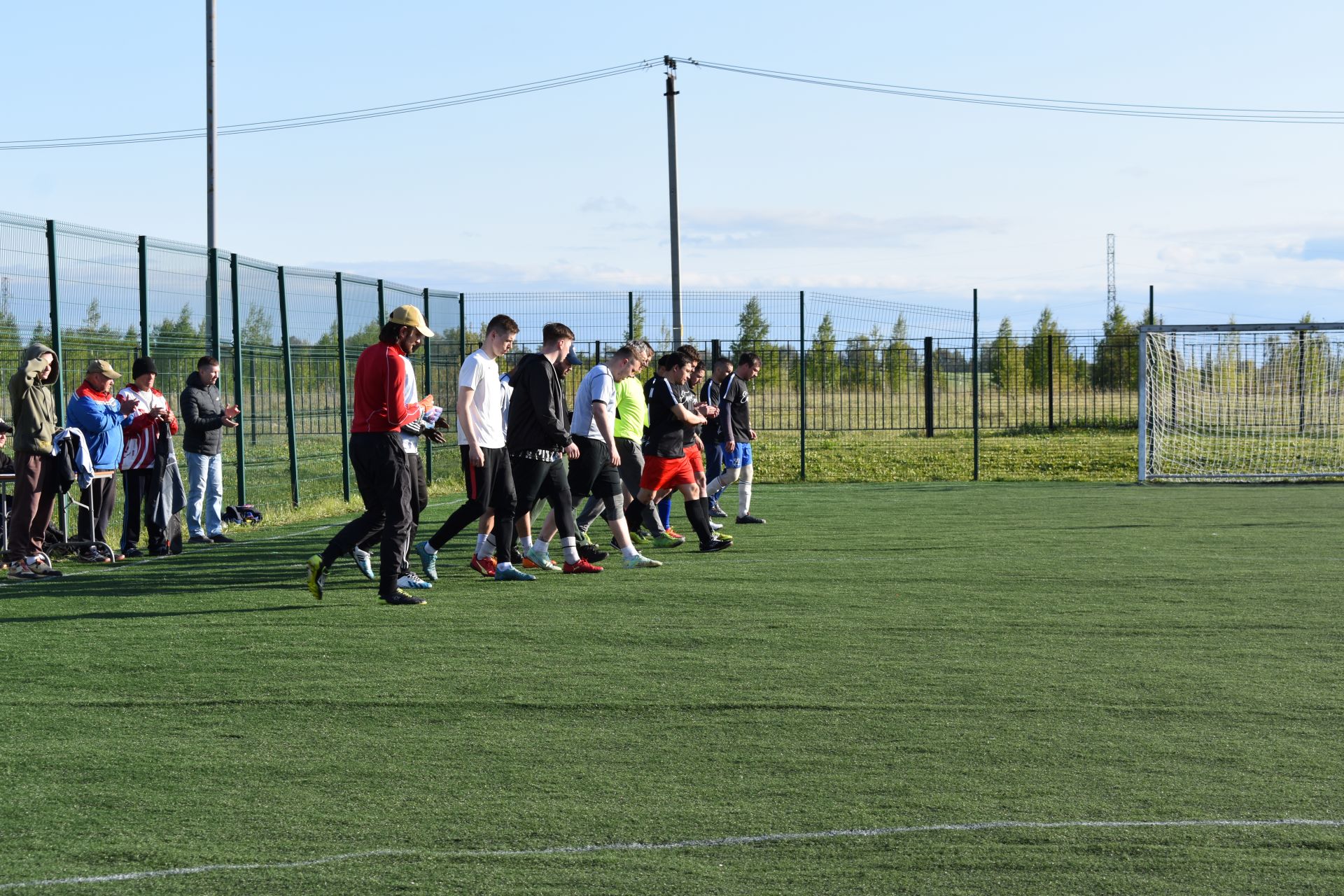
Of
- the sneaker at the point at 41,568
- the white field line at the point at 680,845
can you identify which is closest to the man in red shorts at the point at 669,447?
the sneaker at the point at 41,568

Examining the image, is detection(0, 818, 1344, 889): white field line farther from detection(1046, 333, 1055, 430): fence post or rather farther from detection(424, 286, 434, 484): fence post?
detection(1046, 333, 1055, 430): fence post

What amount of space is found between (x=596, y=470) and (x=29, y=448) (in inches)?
175

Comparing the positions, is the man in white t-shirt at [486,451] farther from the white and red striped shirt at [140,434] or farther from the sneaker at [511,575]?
the white and red striped shirt at [140,434]

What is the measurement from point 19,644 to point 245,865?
13.6ft

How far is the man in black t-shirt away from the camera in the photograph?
44.8 feet

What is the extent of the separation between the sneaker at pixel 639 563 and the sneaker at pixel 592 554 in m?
0.40

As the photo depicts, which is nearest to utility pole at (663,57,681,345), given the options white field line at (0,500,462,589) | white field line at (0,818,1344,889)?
white field line at (0,500,462,589)

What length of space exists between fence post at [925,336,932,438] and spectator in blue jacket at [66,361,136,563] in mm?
14265

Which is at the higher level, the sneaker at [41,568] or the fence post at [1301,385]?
the fence post at [1301,385]

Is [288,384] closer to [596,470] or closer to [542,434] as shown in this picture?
[596,470]

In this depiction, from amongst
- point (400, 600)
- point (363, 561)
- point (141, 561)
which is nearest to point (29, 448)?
point (141, 561)

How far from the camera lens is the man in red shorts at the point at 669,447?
11.2 meters

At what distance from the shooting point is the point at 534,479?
380 inches

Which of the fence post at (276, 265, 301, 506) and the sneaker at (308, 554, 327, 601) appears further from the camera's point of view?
the fence post at (276, 265, 301, 506)
